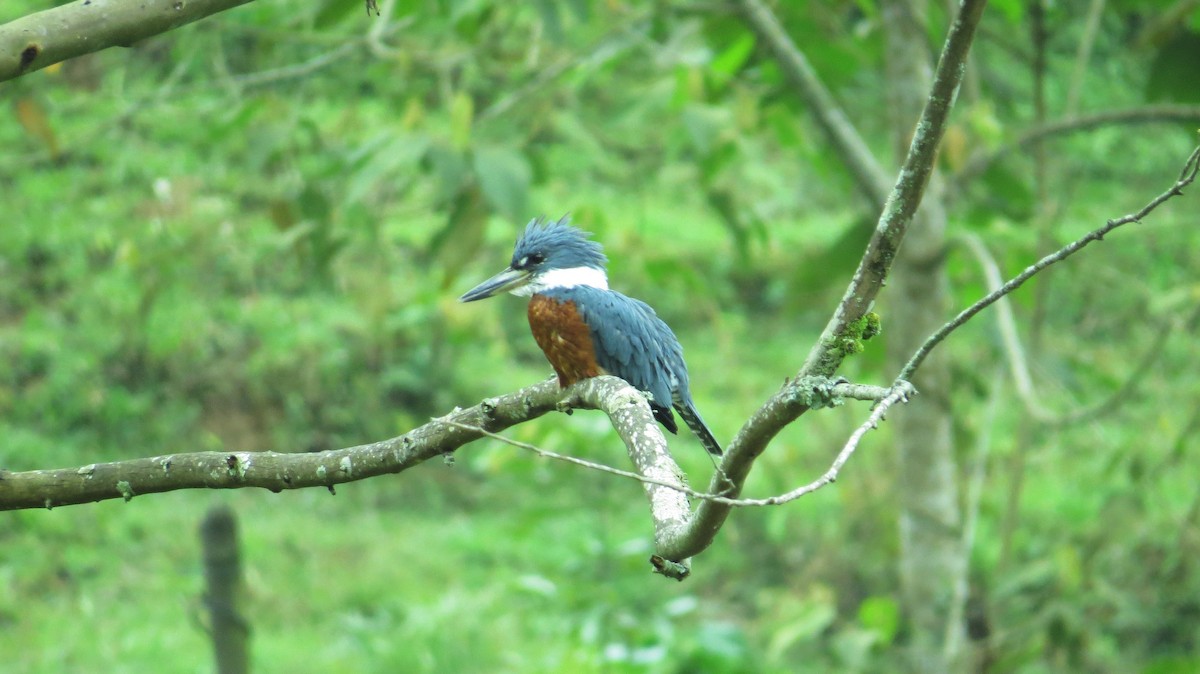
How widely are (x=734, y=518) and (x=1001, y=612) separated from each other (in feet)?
5.88

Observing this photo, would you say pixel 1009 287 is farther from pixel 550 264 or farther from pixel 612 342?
pixel 550 264

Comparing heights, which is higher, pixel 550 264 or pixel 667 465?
pixel 667 465

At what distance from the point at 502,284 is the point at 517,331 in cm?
328

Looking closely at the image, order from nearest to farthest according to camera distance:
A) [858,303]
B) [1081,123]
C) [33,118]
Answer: [858,303], [33,118], [1081,123]

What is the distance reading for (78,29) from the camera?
143cm

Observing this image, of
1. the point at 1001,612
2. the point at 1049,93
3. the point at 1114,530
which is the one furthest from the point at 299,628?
the point at 1049,93

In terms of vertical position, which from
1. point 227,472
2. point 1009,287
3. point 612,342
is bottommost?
point 227,472

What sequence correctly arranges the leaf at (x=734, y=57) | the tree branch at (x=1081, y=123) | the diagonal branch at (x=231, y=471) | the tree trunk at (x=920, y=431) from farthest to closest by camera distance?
the leaf at (x=734, y=57), the tree trunk at (x=920, y=431), the tree branch at (x=1081, y=123), the diagonal branch at (x=231, y=471)

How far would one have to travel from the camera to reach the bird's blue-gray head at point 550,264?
125 inches

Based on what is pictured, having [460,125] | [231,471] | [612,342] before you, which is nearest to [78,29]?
[231,471]

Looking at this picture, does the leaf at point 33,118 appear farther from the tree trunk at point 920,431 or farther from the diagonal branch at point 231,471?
the tree trunk at point 920,431

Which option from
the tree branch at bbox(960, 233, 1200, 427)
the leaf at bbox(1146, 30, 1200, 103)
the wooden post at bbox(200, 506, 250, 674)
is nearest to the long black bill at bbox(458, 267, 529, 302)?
the wooden post at bbox(200, 506, 250, 674)

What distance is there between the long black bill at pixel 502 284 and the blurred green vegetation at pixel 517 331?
0.50 m

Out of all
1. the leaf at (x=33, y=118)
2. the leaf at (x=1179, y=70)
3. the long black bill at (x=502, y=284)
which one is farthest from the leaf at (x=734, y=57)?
the leaf at (x=33, y=118)
